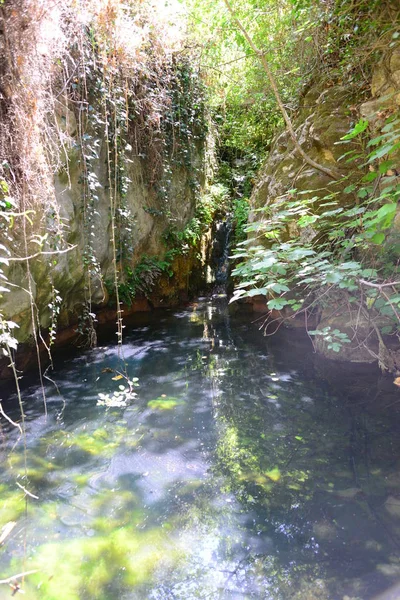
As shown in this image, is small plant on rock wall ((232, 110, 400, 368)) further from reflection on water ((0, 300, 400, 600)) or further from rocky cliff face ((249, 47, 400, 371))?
reflection on water ((0, 300, 400, 600))

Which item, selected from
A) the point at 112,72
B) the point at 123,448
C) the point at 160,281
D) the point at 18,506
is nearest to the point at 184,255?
the point at 160,281

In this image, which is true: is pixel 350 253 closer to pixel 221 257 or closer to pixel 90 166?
pixel 90 166

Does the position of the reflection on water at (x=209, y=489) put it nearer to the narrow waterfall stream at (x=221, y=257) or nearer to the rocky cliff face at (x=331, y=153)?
the rocky cliff face at (x=331, y=153)

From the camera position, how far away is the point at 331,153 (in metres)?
5.04

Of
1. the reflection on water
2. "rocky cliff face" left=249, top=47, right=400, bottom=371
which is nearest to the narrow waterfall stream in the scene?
"rocky cliff face" left=249, top=47, right=400, bottom=371

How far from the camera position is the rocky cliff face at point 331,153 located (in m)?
4.08

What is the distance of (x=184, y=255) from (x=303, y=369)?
4.07 m

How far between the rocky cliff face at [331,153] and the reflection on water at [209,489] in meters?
0.55

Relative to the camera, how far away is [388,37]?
4105 mm

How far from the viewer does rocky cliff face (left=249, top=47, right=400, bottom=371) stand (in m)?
4.08

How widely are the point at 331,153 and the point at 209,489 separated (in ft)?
14.7

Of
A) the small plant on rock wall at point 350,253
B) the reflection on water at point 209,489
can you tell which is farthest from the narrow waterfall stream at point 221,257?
the reflection on water at point 209,489

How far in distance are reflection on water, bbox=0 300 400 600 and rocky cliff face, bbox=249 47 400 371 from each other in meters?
0.55

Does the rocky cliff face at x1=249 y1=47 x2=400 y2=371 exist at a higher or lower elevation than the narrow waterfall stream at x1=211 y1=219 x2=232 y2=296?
higher
